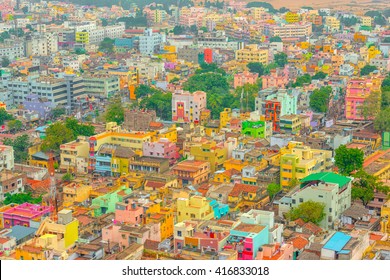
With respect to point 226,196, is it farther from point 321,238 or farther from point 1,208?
point 1,208

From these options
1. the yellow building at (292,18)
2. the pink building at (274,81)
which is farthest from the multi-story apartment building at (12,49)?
the yellow building at (292,18)

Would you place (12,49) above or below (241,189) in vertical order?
above

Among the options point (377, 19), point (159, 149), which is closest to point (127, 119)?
point (159, 149)

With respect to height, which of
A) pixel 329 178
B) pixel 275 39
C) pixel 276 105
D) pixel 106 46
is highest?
pixel 275 39

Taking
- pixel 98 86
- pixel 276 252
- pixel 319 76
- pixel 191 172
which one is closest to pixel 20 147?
pixel 191 172

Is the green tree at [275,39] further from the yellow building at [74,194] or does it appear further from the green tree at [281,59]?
the yellow building at [74,194]

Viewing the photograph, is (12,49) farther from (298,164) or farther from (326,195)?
(326,195)

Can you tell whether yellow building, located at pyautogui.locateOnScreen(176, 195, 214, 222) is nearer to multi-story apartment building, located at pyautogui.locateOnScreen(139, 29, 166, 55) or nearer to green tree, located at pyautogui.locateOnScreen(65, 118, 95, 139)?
green tree, located at pyautogui.locateOnScreen(65, 118, 95, 139)
